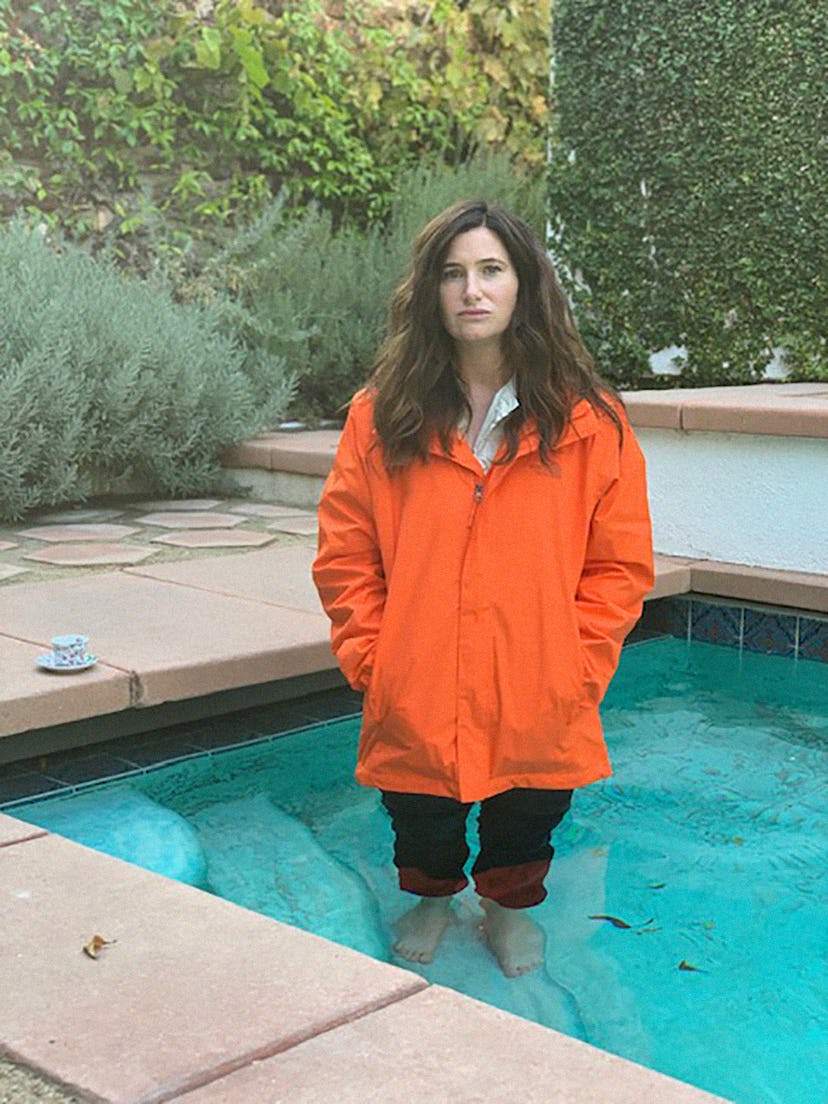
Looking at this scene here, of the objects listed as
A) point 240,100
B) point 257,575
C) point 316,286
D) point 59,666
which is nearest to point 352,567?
point 59,666

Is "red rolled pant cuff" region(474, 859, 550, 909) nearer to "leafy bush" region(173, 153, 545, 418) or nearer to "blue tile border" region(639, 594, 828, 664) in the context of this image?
"blue tile border" region(639, 594, 828, 664)

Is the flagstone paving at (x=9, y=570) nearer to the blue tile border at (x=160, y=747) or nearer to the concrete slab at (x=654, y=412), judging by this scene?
the blue tile border at (x=160, y=747)

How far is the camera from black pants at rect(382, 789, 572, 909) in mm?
2551

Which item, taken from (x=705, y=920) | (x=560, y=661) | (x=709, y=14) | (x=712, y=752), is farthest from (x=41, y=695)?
(x=709, y=14)

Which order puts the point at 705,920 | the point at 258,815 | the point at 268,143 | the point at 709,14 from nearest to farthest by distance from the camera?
the point at 705,920
the point at 258,815
the point at 709,14
the point at 268,143

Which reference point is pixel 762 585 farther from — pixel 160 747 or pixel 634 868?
pixel 160 747

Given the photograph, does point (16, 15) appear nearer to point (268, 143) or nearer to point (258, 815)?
point (268, 143)

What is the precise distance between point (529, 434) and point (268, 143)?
21.8 feet

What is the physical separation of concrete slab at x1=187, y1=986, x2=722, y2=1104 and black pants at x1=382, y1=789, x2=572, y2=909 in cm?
84

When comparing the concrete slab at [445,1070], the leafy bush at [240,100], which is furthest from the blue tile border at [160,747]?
the leafy bush at [240,100]

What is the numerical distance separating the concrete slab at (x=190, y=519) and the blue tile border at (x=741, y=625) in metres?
1.69

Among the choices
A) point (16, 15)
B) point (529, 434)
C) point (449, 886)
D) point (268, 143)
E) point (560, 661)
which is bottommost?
point (449, 886)

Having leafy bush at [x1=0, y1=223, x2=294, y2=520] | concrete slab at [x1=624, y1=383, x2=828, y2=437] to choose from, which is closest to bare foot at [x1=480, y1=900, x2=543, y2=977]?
A: concrete slab at [x1=624, y1=383, x2=828, y2=437]

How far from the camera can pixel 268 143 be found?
8.64m
